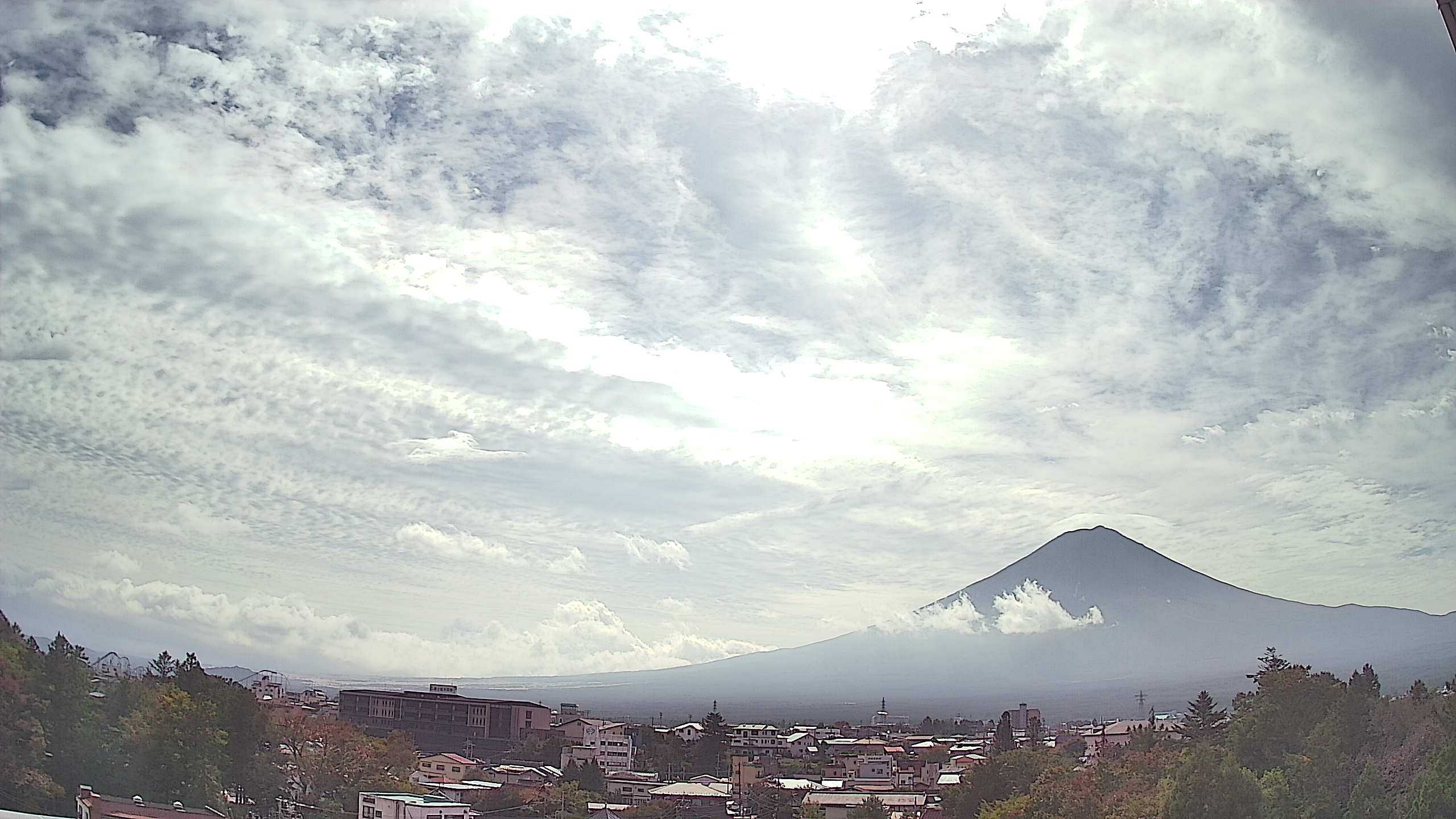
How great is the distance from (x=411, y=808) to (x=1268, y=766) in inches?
147

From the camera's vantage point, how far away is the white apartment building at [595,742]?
5824 millimetres

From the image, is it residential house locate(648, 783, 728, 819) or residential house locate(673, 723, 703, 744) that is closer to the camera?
residential house locate(648, 783, 728, 819)

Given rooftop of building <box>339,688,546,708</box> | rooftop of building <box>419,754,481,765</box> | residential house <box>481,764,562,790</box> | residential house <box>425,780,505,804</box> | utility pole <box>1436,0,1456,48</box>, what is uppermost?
utility pole <box>1436,0,1456,48</box>

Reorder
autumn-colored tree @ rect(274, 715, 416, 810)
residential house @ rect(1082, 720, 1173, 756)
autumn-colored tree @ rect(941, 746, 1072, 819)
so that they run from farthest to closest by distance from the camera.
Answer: autumn-colored tree @ rect(274, 715, 416, 810), autumn-colored tree @ rect(941, 746, 1072, 819), residential house @ rect(1082, 720, 1173, 756)

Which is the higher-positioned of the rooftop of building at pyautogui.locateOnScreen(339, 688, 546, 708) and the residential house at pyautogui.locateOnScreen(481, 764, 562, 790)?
the rooftop of building at pyautogui.locateOnScreen(339, 688, 546, 708)

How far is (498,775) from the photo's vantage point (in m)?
5.82

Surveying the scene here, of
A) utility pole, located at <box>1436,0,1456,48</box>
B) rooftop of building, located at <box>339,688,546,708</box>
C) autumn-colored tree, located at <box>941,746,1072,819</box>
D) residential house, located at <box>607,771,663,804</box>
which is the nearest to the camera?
utility pole, located at <box>1436,0,1456,48</box>

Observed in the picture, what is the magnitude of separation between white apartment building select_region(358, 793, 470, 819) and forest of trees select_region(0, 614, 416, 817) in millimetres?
58

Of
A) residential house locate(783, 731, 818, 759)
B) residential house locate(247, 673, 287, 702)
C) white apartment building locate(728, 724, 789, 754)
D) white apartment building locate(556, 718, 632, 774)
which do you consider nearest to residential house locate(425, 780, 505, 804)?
white apartment building locate(556, 718, 632, 774)

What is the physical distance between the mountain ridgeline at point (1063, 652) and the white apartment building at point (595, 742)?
10cm

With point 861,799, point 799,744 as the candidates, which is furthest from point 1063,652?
point 799,744

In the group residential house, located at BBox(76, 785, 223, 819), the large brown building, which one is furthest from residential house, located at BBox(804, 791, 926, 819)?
residential house, located at BBox(76, 785, 223, 819)

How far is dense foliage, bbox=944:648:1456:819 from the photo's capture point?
15.5 feet

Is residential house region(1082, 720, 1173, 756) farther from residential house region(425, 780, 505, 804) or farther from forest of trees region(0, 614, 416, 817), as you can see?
Result: forest of trees region(0, 614, 416, 817)
